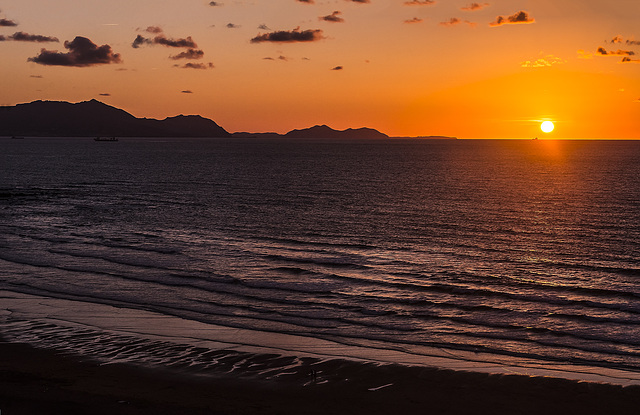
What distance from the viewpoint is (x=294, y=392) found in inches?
466

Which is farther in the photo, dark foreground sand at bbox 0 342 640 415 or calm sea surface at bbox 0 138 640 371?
calm sea surface at bbox 0 138 640 371

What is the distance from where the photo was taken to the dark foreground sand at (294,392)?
36.0 feet

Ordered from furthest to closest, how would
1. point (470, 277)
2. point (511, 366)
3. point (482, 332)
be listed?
point (470, 277) < point (482, 332) < point (511, 366)

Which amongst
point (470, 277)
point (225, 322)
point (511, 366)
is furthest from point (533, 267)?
point (225, 322)

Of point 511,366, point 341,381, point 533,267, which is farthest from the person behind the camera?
point 533,267

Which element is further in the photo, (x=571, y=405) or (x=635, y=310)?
(x=635, y=310)

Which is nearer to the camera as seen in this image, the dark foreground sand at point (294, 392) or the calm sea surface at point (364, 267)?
the dark foreground sand at point (294, 392)

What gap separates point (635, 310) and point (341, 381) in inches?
510

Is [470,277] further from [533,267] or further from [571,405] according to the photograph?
[571,405]

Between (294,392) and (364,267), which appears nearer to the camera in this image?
(294,392)

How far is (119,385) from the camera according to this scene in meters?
12.0

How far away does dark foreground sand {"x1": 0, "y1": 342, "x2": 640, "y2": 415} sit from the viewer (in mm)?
10969

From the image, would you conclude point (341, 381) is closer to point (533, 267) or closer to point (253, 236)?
point (533, 267)

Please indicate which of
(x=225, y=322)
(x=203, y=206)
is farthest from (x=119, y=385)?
(x=203, y=206)
